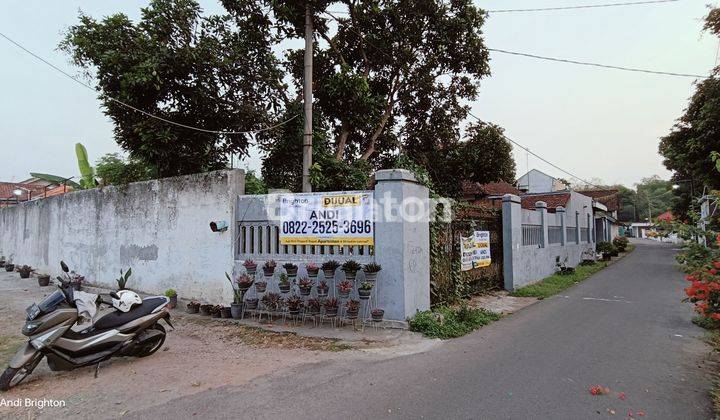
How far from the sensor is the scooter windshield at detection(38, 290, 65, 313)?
4.48 m

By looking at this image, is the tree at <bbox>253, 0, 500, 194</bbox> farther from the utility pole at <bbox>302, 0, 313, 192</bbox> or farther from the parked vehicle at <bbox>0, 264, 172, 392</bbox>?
the parked vehicle at <bbox>0, 264, 172, 392</bbox>

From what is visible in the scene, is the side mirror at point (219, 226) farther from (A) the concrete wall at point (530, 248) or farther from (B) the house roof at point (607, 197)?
(B) the house roof at point (607, 197)

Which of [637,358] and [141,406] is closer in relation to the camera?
[141,406]

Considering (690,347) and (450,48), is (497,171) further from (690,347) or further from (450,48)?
(690,347)

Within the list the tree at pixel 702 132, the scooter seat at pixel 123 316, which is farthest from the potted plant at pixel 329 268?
the tree at pixel 702 132

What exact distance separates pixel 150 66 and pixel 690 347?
10.5 m

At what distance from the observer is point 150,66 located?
834cm

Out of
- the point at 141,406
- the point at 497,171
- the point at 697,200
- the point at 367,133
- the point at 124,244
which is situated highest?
the point at 367,133

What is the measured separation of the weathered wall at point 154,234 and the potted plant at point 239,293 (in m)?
0.39

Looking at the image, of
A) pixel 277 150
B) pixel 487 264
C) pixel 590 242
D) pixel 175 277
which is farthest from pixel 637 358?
pixel 590 242

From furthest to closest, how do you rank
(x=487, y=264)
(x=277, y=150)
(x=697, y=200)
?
(x=277, y=150) → (x=487, y=264) → (x=697, y=200)

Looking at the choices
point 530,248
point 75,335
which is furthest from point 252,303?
point 530,248

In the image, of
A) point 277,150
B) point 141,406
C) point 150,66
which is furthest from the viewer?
point 277,150

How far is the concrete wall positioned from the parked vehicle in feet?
27.3
